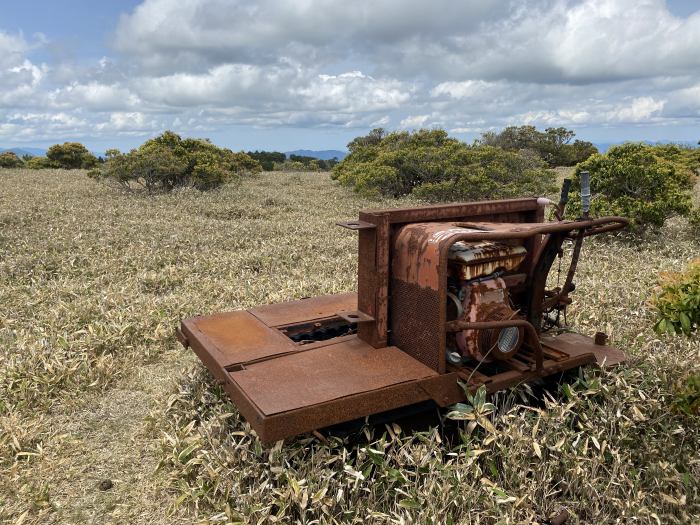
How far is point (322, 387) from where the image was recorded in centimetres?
291

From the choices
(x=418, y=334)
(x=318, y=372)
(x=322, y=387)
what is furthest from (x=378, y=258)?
(x=322, y=387)

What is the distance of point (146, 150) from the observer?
1661 cm

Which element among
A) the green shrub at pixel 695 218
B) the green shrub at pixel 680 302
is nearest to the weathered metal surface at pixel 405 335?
the green shrub at pixel 680 302

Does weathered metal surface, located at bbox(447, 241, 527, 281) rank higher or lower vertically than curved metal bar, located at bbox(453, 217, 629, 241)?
lower

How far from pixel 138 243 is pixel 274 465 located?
21.9 feet

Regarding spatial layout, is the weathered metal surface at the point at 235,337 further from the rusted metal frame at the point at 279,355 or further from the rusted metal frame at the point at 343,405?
the rusted metal frame at the point at 343,405

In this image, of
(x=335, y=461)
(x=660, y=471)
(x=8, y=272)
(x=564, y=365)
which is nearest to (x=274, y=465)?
(x=335, y=461)

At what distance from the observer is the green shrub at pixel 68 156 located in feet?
119

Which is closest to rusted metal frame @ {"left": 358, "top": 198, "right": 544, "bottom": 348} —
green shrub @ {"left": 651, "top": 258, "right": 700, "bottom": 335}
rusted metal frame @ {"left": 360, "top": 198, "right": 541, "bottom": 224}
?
rusted metal frame @ {"left": 360, "top": 198, "right": 541, "bottom": 224}

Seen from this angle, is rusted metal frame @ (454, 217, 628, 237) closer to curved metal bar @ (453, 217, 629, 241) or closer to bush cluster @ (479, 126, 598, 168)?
curved metal bar @ (453, 217, 629, 241)

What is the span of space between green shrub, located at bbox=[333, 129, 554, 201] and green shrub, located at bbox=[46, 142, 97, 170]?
1054 inches

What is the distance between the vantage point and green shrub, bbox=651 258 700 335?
3.02 meters

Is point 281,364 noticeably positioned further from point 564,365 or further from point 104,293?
point 104,293

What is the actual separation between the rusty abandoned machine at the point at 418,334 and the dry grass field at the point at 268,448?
289 millimetres
